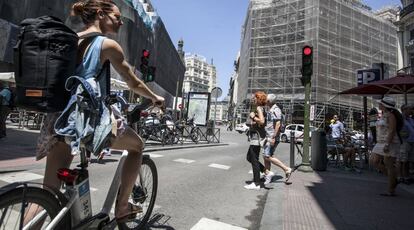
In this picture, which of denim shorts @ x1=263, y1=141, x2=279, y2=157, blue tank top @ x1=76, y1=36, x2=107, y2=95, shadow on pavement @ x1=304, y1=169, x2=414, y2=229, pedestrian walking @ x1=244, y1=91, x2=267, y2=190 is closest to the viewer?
blue tank top @ x1=76, y1=36, x2=107, y2=95

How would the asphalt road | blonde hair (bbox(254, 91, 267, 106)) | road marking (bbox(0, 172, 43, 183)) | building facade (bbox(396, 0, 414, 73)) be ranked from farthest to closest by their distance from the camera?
building facade (bbox(396, 0, 414, 73)) < blonde hair (bbox(254, 91, 267, 106)) < road marking (bbox(0, 172, 43, 183)) < the asphalt road

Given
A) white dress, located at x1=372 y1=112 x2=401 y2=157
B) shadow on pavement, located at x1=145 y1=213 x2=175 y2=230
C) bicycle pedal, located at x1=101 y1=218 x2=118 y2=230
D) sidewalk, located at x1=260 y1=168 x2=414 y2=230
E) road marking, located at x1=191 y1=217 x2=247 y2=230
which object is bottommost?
road marking, located at x1=191 y1=217 x2=247 y2=230

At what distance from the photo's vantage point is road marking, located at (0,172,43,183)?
5.71 meters

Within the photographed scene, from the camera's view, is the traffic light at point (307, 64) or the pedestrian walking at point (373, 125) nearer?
the traffic light at point (307, 64)

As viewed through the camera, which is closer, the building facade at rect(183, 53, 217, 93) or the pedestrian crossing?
the pedestrian crossing

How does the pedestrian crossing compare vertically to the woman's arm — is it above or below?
below

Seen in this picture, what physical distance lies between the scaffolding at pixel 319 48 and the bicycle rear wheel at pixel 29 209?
39.1 m

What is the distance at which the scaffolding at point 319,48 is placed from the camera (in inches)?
1564

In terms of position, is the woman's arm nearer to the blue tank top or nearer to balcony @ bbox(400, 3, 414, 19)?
the blue tank top

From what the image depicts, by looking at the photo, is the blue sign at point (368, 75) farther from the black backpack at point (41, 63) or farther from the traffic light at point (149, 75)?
the black backpack at point (41, 63)

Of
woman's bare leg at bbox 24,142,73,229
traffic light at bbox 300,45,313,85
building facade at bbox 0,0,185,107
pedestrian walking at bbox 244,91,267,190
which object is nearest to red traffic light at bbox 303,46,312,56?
traffic light at bbox 300,45,313,85

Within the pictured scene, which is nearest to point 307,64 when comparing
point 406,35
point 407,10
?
point 407,10

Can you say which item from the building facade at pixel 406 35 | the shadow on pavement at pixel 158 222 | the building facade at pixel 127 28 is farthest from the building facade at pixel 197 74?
the shadow on pavement at pixel 158 222

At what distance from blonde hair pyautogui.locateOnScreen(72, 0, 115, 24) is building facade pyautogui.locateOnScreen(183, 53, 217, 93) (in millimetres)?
140311
